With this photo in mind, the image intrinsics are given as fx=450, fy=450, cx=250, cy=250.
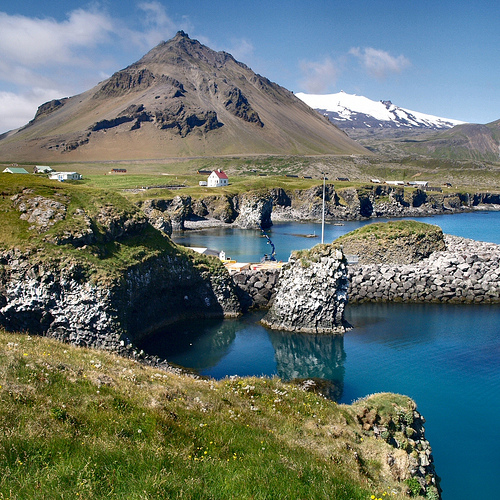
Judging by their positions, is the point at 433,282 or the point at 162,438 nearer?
the point at 162,438

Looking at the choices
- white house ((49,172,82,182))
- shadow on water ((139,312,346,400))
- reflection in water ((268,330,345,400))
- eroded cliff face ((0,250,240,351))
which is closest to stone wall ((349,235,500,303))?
reflection in water ((268,330,345,400))

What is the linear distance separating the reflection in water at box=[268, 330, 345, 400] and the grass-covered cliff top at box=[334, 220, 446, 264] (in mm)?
28333

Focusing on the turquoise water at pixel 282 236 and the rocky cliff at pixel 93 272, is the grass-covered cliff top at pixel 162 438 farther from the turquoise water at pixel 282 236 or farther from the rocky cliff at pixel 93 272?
the turquoise water at pixel 282 236

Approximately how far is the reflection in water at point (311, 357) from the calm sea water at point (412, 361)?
9 centimetres

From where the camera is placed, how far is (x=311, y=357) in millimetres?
40562

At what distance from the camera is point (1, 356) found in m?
14.9

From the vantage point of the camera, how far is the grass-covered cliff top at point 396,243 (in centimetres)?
6794

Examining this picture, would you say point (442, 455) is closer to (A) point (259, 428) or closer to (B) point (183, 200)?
(A) point (259, 428)

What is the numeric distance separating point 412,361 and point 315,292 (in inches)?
423

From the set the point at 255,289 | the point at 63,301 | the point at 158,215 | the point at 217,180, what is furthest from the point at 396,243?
the point at 217,180

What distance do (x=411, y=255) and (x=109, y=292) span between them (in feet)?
159

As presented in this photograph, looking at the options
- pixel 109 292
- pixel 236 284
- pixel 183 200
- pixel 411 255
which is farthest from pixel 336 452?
pixel 183 200

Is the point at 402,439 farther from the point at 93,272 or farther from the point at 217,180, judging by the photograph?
the point at 217,180

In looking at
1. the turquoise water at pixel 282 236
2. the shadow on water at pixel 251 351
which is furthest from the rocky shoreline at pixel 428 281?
the turquoise water at pixel 282 236
